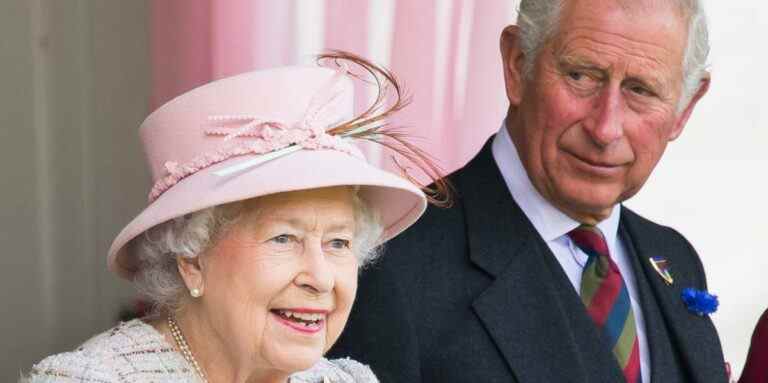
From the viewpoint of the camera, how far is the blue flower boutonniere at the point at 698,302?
3.05m

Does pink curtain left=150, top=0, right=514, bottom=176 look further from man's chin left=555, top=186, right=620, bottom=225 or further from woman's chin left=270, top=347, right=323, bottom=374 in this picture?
woman's chin left=270, top=347, right=323, bottom=374

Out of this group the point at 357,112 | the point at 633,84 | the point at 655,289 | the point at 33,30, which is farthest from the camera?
the point at 33,30

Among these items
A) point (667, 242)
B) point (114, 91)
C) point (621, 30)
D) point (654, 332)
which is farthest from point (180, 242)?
point (114, 91)

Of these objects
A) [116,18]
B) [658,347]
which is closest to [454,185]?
[658,347]

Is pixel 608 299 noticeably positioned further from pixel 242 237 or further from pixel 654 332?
pixel 242 237

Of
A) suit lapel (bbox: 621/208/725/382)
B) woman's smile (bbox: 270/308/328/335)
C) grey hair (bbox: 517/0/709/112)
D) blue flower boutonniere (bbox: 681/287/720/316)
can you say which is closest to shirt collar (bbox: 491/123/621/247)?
grey hair (bbox: 517/0/709/112)

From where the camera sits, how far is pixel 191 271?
7.12ft

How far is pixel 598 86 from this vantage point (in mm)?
2732

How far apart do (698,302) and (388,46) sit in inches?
38.8

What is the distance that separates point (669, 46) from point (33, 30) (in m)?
1.77

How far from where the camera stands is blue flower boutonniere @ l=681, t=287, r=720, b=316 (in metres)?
3.05

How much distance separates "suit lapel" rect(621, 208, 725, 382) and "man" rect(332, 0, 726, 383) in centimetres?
1

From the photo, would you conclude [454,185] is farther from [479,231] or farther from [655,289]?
[655,289]

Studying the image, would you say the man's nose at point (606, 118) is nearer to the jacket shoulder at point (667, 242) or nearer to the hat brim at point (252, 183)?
the jacket shoulder at point (667, 242)
